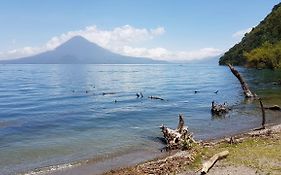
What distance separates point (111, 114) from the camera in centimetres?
4838

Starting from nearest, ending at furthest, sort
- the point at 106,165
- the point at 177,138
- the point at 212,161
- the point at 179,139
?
the point at 212,161 < the point at 106,165 < the point at 179,139 < the point at 177,138

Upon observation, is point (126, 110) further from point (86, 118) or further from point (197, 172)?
point (197, 172)

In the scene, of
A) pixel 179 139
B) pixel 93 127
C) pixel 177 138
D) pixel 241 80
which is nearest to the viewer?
pixel 179 139

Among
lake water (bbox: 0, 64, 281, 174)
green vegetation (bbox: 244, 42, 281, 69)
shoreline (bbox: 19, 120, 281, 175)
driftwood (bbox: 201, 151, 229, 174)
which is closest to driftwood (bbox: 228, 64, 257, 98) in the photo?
lake water (bbox: 0, 64, 281, 174)

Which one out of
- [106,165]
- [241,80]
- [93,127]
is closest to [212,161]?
[106,165]

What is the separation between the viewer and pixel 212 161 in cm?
2094

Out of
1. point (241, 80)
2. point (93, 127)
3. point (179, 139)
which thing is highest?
point (241, 80)

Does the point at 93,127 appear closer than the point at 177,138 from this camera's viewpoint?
No

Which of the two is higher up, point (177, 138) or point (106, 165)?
point (177, 138)

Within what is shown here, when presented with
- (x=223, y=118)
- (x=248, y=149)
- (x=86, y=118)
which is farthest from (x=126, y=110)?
(x=248, y=149)

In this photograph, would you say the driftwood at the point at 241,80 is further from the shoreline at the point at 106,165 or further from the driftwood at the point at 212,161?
the driftwood at the point at 212,161

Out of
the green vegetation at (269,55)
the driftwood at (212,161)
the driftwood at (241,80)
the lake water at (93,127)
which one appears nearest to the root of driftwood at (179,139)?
the lake water at (93,127)

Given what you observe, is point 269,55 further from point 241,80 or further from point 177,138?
point 177,138

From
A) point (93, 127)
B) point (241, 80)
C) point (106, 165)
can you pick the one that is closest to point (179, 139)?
point (106, 165)
